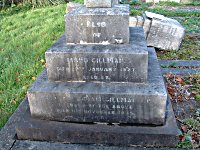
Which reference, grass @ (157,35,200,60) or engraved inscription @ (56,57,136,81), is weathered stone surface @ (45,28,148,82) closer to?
engraved inscription @ (56,57,136,81)

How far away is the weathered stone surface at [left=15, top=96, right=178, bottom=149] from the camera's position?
294 cm

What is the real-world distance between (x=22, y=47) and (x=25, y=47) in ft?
0.25

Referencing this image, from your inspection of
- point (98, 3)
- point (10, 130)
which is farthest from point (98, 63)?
point (10, 130)

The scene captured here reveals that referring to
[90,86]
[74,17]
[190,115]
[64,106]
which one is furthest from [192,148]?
[74,17]

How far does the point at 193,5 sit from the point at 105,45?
10335 mm

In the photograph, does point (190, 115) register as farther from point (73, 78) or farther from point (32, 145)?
point (32, 145)

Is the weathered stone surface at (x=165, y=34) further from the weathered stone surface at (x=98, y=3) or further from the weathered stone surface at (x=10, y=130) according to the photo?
the weathered stone surface at (x=10, y=130)

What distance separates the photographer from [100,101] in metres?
3.04

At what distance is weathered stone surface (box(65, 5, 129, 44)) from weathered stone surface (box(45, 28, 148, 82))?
0.32 feet

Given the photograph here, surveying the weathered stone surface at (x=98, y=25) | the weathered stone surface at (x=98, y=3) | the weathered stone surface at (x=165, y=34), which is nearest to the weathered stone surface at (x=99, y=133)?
the weathered stone surface at (x=98, y=25)

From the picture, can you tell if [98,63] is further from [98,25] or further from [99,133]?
[99,133]

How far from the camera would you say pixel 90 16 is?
3104 millimetres

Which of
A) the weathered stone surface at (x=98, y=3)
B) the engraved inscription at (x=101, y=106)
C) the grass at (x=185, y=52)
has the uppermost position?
the weathered stone surface at (x=98, y=3)

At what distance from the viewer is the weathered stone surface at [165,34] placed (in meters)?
6.09
